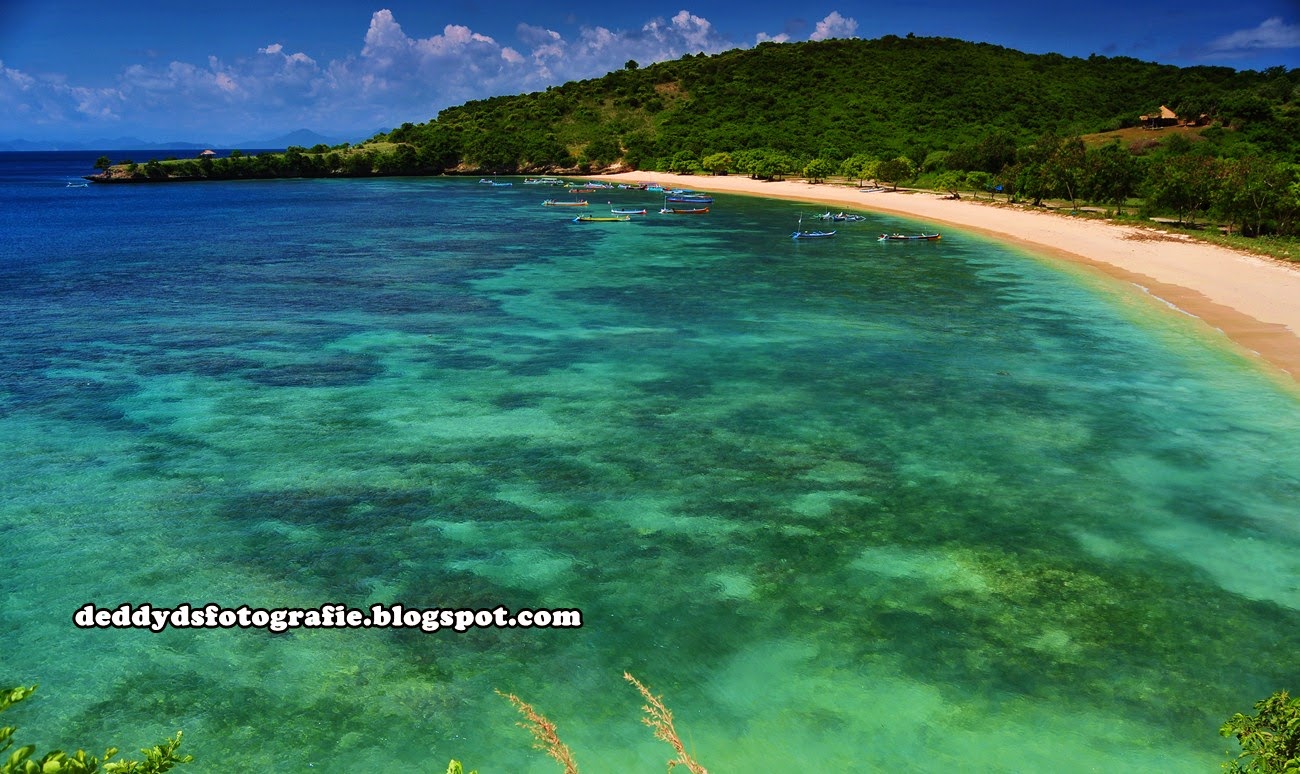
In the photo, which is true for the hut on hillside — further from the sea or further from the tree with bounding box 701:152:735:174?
the sea

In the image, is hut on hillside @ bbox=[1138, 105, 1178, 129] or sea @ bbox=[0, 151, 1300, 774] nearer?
sea @ bbox=[0, 151, 1300, 774]

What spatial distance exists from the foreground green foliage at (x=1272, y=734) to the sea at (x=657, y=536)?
477 cm

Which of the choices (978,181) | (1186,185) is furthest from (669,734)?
(978,181)

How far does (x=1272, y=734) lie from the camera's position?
8719mm

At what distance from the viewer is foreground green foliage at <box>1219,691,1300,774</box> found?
828 cm

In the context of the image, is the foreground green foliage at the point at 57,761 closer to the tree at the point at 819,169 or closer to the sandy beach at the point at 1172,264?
the sandy beach at the point at 1172,264

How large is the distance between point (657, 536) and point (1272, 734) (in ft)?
43.7

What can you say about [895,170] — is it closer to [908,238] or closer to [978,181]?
[978,181]

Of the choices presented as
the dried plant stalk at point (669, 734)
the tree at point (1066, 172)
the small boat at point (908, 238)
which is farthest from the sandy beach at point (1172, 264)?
the dried plant stalk at point (669, 734)

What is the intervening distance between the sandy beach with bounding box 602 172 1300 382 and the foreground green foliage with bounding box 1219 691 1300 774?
3013 centimetres

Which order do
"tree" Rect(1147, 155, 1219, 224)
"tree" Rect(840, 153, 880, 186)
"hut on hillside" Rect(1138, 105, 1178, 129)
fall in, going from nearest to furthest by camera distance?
"tree" Rect(1147, 155, 1219, 224) < "tree" Rect(840, 153, 880, 186) < "hut on hillside" Rect(1138, 105, 1178, 129)

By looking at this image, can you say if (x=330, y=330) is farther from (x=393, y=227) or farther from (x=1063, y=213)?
(x=1063, y=213)

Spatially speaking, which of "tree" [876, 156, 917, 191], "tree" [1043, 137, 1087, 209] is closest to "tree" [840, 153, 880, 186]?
"tree" [876, 156, 917, 191]

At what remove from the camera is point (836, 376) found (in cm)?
3375
